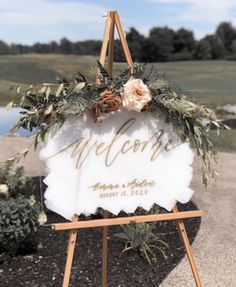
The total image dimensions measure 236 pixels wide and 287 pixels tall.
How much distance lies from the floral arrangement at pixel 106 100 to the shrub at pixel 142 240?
1.61 meters

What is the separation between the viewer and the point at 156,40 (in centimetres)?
2073

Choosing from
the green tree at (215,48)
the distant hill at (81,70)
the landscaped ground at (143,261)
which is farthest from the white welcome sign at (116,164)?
the green tree at (215,48)

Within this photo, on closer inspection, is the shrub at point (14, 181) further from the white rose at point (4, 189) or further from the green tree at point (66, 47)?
the green tree at point (66, 47)

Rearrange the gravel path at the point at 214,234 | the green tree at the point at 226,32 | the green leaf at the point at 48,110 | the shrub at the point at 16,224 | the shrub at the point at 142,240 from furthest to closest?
the green tree at the point at 226,32
the shrub at the point at 142,240
the shrub at the point at 16,224
the gravel path at the point at 214,234
the green leaf at the point at 48,110

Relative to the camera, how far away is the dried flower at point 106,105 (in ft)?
9.59

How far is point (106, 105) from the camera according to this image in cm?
293

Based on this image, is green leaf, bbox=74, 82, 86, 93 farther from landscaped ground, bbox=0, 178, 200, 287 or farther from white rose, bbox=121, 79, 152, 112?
landscaped ground, bbox=0, 178, 200, 287

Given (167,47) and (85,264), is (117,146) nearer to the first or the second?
(85,264)

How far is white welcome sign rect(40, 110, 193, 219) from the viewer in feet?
9.66

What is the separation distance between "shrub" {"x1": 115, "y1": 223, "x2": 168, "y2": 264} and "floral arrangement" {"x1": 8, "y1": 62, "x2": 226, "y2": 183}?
1.61m

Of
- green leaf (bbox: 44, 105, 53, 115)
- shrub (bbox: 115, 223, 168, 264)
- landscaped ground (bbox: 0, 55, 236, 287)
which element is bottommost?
landscaped ground (bbox: 0, 55, 236, 287)

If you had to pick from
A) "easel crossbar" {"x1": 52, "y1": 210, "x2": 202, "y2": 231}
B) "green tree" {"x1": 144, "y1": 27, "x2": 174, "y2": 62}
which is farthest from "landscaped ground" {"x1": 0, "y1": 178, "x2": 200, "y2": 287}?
"green tree" {"x1": 144, "y1": 27, "x2": 174, "y2": 62}

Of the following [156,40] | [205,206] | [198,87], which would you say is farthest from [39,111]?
[156,40]

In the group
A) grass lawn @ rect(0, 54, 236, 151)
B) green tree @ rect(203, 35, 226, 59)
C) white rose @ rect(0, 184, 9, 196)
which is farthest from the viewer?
green tree @ rect(203, 35, 226, 59)
